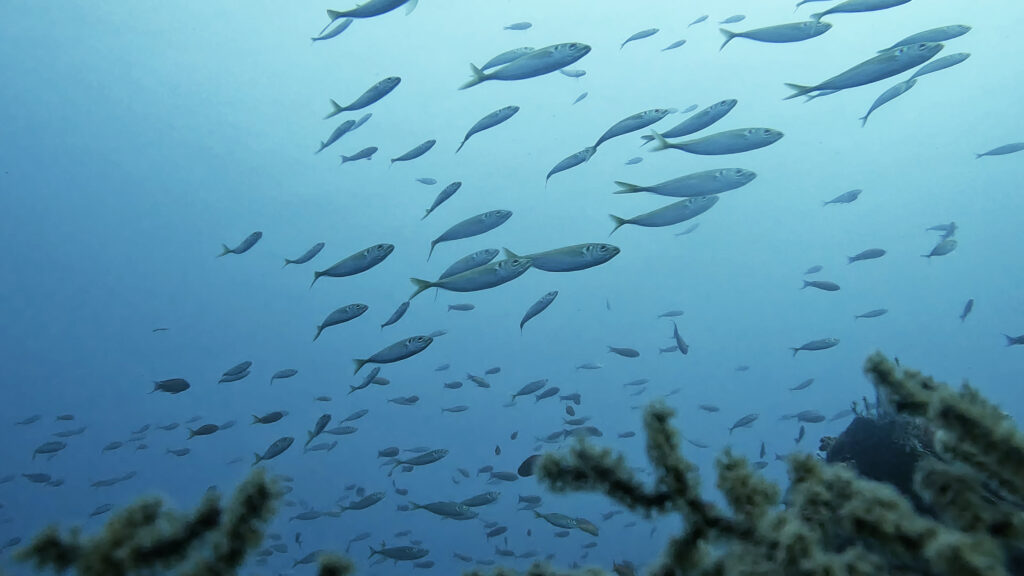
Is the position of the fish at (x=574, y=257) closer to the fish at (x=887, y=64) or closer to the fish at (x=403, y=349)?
the fish at (x=403, y=349)

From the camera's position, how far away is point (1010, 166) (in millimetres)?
43625

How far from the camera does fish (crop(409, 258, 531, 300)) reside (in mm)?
5871

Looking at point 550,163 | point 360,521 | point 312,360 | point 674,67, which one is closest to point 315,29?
point 550,163

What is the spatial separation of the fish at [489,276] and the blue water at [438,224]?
15.1 m

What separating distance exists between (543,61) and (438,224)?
34.4 m

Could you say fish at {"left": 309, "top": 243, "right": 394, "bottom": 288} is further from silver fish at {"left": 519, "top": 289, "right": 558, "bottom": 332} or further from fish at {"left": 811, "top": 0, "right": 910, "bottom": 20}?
fish at {"left": 811, "top": 0, "right": 910, "bottom": 20}

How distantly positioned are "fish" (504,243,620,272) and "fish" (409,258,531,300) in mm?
153

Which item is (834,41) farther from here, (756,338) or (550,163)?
(756,338)

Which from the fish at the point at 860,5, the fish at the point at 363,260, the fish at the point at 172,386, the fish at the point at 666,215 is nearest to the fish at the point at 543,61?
the fish at the point at 666,215

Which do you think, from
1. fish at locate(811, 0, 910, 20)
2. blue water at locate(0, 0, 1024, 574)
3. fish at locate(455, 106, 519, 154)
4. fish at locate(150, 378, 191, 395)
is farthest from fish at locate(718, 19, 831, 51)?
blue water at locate(0, 0, 1024, 574)

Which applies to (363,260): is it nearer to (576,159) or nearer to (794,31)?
(576,159)

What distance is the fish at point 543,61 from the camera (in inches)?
250

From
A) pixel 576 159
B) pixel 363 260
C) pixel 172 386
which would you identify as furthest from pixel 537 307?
pixel 172 386

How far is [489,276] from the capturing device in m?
5.96
